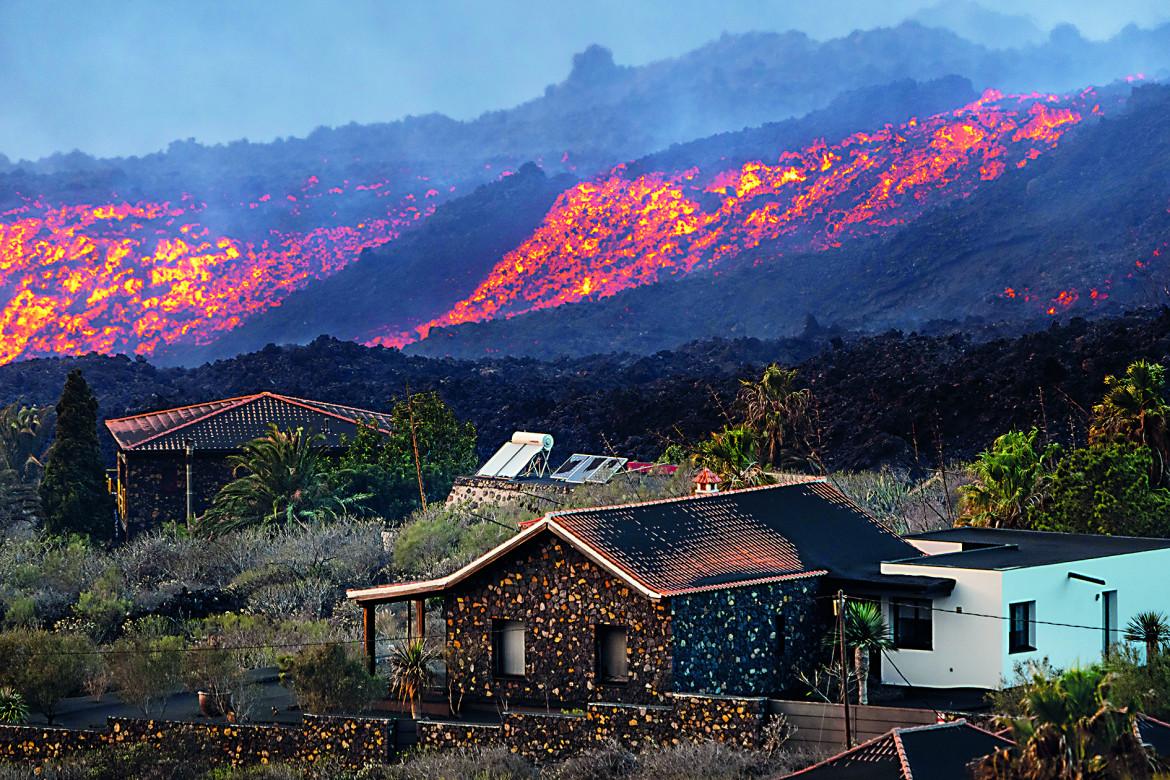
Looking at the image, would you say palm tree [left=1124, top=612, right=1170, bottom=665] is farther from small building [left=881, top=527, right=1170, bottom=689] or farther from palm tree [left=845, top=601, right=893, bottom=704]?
palm tree [left=845, top=601, right=893, bottom=704]

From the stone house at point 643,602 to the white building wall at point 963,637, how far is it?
469 millimetres

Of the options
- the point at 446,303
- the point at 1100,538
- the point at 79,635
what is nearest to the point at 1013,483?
the point at 1100,538

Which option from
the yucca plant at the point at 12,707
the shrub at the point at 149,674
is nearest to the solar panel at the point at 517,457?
the shrub at the point at 149,674

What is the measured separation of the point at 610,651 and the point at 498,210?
170687mm

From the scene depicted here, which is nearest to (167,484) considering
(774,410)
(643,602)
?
(774,410)

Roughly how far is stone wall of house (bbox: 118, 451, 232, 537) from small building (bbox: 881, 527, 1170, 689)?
40.3 metres

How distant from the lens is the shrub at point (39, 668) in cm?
3083

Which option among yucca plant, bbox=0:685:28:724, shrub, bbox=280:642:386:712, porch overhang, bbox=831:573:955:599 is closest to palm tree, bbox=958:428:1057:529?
porch overhang, bbox=831:573:955:599

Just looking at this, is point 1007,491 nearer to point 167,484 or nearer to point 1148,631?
point 1148,631

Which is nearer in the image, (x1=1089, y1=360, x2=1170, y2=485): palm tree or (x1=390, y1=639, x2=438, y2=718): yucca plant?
(x1=390, y1=639, x2=438, y2=718): yucca plant

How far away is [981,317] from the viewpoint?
395 ft

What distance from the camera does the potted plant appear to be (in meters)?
29.5

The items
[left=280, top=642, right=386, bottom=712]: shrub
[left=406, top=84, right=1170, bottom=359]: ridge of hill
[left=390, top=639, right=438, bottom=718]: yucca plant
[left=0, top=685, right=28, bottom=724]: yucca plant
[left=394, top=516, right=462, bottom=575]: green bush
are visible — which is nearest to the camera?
[left=280, top=642, right=386, bottom=712]: shrub

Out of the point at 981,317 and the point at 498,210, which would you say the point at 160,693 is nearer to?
the point at 981,317
